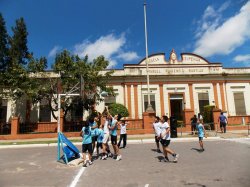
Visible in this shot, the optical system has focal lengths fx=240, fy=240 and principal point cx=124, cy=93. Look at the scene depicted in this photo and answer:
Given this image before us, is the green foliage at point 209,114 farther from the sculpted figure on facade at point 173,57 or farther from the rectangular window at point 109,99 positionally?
the rectangular window at point 109,99

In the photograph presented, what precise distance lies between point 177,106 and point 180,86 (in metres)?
2.62

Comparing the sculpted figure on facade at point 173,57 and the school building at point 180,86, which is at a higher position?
the sculpted figure on facade at point 173,57

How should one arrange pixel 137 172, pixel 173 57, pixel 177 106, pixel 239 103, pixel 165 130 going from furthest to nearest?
pixel 177 106 < pixel 173 57 < pixel 239 103 < pixel 165 130 < pixel 137 172

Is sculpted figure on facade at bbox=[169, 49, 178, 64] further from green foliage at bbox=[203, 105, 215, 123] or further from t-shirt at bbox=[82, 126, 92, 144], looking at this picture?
t-shirt at bbox=[82, 126, 92, 144]

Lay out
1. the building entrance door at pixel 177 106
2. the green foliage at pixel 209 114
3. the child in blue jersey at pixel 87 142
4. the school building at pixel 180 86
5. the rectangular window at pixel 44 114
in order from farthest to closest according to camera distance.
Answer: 1. the building entrance door at pixel 177 106
2. the school building at pixel 180 86
3. the rectangular window at pixel 44 114
4. the green foliage at pixel 209 114
5. the child in blue jersey at pixel 87 142

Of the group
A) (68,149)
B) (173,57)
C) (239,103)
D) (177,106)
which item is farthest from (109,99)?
(68,149)

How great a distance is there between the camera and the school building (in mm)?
28984

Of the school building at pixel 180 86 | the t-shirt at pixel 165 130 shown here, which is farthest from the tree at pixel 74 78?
the t-shirt at pixel 165 130

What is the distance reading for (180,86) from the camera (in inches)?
1169

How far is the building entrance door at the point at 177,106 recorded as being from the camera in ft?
97.3

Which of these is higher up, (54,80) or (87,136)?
(54,80)

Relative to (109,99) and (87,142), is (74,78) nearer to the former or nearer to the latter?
(109,99)

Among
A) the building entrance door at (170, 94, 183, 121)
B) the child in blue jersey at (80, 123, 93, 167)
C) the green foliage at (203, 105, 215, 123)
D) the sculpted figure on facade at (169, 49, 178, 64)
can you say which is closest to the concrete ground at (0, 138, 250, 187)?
the child in blue jersey at (80, 123, 93, 167)

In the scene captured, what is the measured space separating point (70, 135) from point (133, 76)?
471 inches
